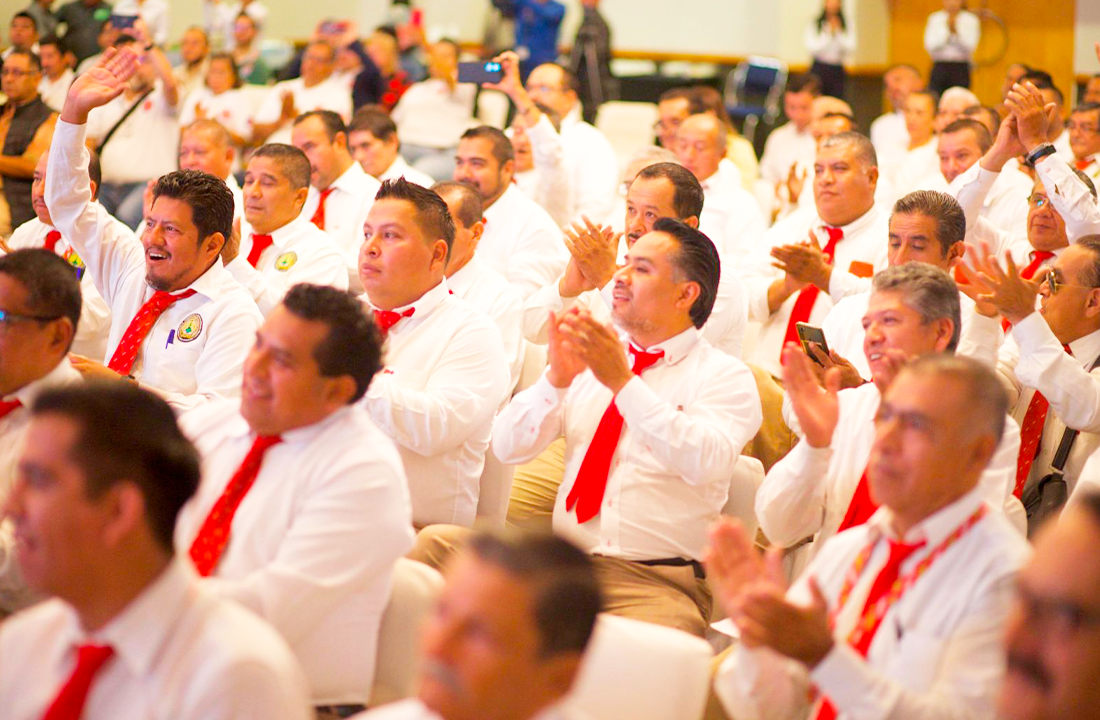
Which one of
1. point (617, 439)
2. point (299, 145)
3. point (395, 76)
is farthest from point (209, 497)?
point (395, 76)

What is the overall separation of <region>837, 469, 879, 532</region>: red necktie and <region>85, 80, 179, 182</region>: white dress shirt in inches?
238

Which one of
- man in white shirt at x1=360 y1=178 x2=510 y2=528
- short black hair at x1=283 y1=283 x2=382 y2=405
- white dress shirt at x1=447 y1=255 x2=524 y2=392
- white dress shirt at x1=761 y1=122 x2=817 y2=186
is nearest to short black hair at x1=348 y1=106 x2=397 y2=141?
white dress shirt at x1=447 y1=255 x2=524 y2=392

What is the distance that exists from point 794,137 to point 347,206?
4354mm

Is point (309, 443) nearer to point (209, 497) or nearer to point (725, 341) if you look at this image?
point (209, 497)

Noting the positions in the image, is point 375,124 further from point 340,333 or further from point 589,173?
point 340,333

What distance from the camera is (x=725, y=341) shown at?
414cm

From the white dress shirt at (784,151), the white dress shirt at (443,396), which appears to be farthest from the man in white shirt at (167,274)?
the white dress shirt at (784,151)

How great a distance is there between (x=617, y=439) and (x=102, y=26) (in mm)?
8600

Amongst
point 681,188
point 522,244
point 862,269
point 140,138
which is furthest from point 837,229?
point 140,138

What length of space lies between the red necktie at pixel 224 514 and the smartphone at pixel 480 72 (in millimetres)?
3504

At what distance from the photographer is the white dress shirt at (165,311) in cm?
325

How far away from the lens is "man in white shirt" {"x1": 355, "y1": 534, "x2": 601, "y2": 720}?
1.43 meters

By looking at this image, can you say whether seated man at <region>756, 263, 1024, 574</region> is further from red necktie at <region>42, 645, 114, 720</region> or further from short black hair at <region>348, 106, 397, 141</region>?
short black hair at <region>348, 106, 397, 141</region>

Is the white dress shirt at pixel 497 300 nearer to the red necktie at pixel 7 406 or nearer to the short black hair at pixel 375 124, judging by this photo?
the red necktie at pixel 7 406
